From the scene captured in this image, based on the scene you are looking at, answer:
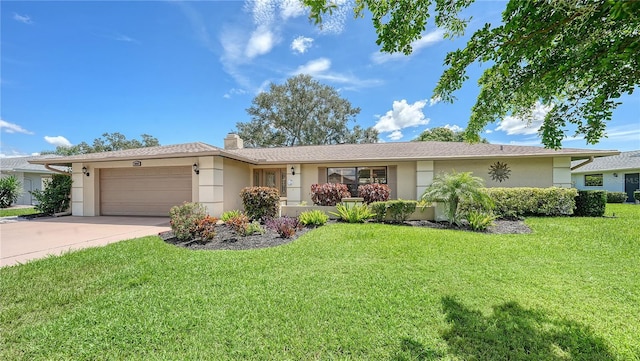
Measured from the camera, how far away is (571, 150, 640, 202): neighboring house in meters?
18.6

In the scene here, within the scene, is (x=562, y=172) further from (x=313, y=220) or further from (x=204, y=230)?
(x=204, y=230)

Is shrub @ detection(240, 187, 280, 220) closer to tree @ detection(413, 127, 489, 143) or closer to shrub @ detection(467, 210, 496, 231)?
shrub @ detection(467, 210, 496, 231)

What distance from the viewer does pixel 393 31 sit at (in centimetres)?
289

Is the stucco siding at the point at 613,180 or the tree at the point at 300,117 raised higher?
the tree at the point at 300,117

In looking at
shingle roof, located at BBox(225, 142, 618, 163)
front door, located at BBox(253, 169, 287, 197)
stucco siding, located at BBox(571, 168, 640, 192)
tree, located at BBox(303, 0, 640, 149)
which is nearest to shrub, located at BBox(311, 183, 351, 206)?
shingle roof, located at BBox(225, 142, 618, 163)

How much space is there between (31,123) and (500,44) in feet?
68.5

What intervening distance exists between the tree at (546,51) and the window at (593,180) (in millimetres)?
26858

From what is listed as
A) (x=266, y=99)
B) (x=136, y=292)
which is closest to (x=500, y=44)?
(x=136, y=292)

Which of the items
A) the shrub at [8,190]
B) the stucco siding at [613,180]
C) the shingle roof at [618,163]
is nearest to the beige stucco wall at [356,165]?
the shingle roof at [618,163]

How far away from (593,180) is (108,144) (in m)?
58.3

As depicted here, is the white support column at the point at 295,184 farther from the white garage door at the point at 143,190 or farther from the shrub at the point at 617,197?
the shrub at the point at 617,197

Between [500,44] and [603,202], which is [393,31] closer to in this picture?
[500,44]

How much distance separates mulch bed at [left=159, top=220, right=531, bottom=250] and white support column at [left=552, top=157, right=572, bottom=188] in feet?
13.8

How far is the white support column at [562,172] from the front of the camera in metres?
10.8
